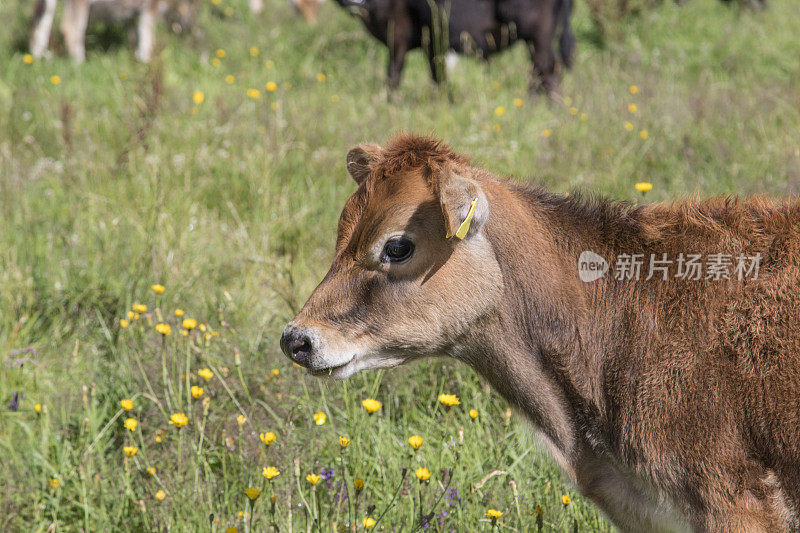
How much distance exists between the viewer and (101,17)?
1175 cm

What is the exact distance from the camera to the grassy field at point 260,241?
10.8 ft

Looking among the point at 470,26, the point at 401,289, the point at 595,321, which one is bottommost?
the point at 470,26

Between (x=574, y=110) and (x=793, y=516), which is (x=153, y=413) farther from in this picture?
(x=574, y=110)

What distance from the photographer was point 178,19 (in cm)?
1126

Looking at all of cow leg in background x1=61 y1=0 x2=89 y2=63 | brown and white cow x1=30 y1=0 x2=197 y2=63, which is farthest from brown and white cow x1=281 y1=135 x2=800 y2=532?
cow leg in background x1=61 y1=0 x2=89 y2=63

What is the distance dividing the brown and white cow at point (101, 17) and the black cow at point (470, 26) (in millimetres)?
3164

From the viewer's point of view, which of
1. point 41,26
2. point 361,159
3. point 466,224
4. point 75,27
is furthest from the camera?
point 41,26

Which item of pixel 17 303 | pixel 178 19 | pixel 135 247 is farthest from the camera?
pixel 178 19

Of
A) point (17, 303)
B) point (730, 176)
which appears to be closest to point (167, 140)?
point (17, 303)

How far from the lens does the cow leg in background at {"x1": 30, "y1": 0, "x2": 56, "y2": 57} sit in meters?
10.5

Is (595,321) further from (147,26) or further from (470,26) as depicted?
(147,26)

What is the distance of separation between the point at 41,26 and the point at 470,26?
229 inches

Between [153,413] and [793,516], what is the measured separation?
2.61 m

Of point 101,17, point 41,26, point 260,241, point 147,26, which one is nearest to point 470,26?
point 260,241
